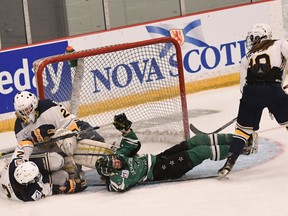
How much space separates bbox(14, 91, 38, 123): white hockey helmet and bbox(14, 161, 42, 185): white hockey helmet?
1.25ft

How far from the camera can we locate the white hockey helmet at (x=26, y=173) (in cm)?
441

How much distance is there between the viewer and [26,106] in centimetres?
471

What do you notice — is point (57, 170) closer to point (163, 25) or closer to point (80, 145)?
point (80, 145)

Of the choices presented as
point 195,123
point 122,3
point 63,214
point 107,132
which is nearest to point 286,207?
point 63,214

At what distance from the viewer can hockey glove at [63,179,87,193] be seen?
15.3 ft

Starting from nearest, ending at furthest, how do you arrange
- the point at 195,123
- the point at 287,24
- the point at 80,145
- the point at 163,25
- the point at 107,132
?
the point at 80,145 → the point at 107,132 → the point at 195,123 → the point at 163,25 → the point at 287,24

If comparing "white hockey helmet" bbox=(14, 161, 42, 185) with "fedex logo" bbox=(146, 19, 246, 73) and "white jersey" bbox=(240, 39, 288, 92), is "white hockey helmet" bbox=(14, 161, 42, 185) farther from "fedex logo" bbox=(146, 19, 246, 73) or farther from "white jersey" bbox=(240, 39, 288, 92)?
"fedex logo" bbox=(146, 19, 246, 73)

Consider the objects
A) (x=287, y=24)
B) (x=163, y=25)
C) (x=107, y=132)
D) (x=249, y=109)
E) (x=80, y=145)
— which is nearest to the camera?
(x=249, y=109)

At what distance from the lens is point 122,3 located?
8.16 m

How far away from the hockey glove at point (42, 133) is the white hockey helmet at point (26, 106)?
9cm

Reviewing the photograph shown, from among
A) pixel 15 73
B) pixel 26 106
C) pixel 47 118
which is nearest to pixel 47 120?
pixel 47 118

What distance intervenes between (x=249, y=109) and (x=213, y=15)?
380 cm

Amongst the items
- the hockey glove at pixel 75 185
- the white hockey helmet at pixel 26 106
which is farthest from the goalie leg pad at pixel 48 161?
the white hockey helmet at pixel 26 106

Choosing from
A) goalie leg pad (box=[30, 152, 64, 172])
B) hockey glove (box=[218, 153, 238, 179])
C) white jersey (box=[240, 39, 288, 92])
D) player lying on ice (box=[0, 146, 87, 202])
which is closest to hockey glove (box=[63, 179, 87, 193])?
player lying on ice (box=[0, 146, 87, 202])
